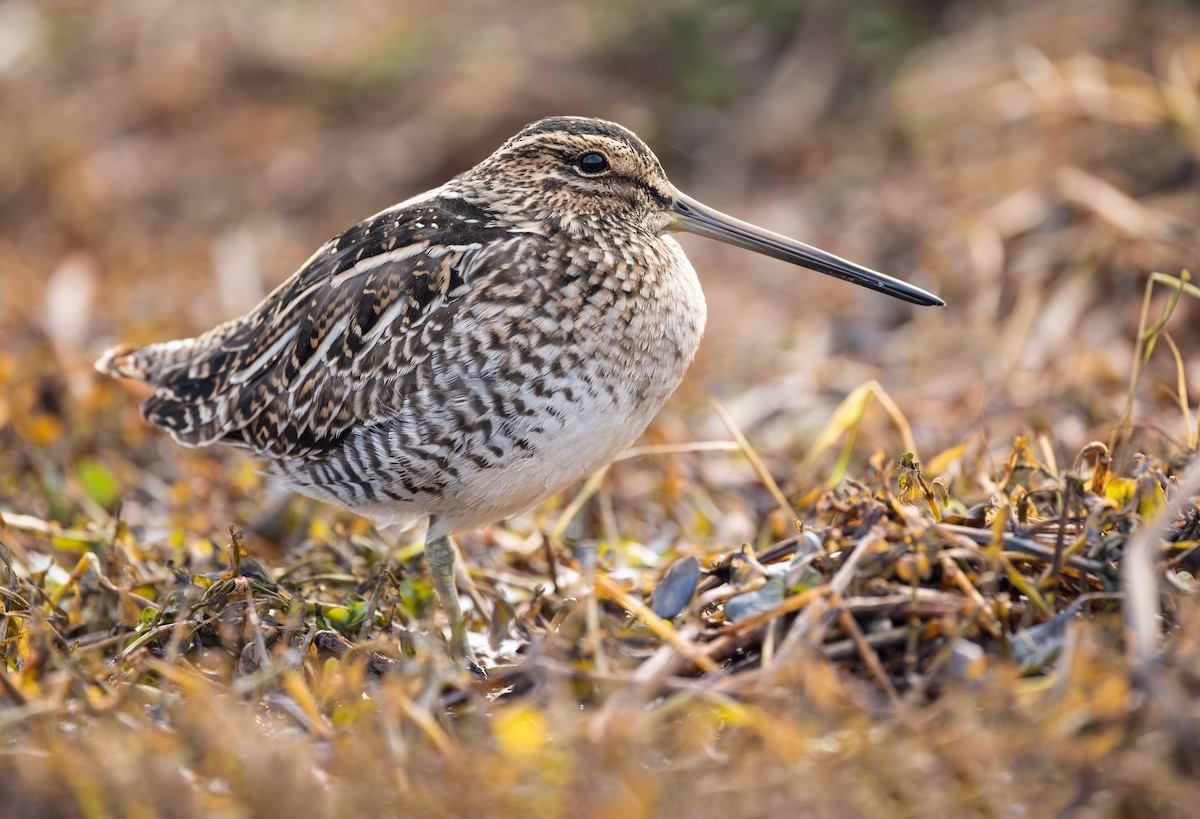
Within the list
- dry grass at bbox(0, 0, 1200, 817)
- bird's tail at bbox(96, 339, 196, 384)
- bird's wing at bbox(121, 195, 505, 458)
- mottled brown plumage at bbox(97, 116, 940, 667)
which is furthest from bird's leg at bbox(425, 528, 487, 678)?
bird's tail at bbox(96, 339, 196, 384)

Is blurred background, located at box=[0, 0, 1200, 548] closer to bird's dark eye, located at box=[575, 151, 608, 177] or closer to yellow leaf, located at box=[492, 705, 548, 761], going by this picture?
bird's dark eye, located at box=[575, 151, 608, 177]

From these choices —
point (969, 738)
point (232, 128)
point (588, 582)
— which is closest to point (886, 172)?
point (232, 128)

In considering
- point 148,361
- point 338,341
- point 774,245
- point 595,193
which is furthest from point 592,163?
point 148,361

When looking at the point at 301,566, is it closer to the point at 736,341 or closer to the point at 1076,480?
the point at 1076,480

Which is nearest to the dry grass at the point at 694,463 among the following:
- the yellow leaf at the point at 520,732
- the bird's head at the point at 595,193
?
the yellow leaf at the point at 520,732

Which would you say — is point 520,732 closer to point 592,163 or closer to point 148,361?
point 592,163
